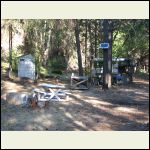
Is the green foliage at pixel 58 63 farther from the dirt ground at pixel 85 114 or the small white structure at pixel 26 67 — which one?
the dirt ground at pixel 85 114

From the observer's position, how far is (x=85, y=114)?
1382 centimetres

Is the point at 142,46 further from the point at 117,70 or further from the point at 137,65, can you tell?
the point at 137,65

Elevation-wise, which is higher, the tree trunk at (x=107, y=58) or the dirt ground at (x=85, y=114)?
the tree trunk at (x=107, y=58)

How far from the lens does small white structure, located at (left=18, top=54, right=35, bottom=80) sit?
24859 mm

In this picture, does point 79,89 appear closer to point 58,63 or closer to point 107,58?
point 107,58

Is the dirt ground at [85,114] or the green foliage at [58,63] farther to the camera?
the green foliage at [58,63]

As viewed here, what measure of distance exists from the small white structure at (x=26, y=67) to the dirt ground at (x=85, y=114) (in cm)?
631

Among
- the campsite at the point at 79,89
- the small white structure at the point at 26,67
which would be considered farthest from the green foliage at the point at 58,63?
the small white structure at the point at 26,67

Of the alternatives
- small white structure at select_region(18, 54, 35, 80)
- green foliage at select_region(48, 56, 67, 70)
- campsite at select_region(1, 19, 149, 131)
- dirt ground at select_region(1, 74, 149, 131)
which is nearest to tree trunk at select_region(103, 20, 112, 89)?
campsite at select_region(1, 19, 149, 131)

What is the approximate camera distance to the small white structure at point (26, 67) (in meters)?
24.9

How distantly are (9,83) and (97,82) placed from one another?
551cm

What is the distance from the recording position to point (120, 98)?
17688 millimetres

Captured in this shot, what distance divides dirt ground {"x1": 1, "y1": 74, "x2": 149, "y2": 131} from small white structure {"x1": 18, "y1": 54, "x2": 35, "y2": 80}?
6.31m

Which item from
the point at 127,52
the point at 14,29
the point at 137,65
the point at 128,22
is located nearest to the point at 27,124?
the point at 128,22
